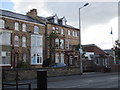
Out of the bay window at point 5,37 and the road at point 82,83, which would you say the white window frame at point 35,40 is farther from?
the road at point 82,83

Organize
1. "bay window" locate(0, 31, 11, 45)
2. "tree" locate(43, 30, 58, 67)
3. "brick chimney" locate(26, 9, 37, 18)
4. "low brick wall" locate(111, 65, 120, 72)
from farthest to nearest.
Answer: "brick chimney" locate(26, 9, 37, 18)
"low brick wall" locate(111, 65, 120, 72)
"tree" locate(43, 30, 58, 67)
"bay window" locate(0, 31, 11, 45)

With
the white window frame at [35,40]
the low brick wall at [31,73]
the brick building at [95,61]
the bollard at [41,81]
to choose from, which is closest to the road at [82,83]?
the low brick wall at [31,73]

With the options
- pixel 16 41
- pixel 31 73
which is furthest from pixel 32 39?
pixel 31 73

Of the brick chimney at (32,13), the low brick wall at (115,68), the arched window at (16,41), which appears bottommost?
the low brick wall at (115,68)

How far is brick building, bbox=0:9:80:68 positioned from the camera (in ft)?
119

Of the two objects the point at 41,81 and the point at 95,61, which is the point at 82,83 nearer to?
the point at 41,81

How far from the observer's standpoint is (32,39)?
4147 cm

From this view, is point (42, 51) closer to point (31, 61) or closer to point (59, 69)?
point (31, 61)

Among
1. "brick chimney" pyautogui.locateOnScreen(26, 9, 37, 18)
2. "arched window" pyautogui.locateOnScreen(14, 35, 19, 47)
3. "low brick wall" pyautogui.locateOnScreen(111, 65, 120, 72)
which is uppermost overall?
"brick chimney" pyautogui.locateOnScreen(26, 9, 37, 18)

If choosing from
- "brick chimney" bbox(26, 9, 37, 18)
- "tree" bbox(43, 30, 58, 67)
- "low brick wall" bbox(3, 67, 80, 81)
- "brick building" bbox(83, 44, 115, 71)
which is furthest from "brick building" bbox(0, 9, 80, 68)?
"low brick wall" bbox(3, 67, 80, 81)

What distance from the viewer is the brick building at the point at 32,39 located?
36219 mm

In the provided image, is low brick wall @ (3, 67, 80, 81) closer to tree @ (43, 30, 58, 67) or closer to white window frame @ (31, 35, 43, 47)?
A: tree @ (43, 30, 58, 67)

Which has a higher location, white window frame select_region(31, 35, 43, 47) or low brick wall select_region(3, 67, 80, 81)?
white window frame select_region(31, 35, 43, 47)

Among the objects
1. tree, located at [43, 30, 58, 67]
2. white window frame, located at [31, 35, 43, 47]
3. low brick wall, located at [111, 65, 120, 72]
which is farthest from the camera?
low brick wall, located at [111, 65, 120, 72]
